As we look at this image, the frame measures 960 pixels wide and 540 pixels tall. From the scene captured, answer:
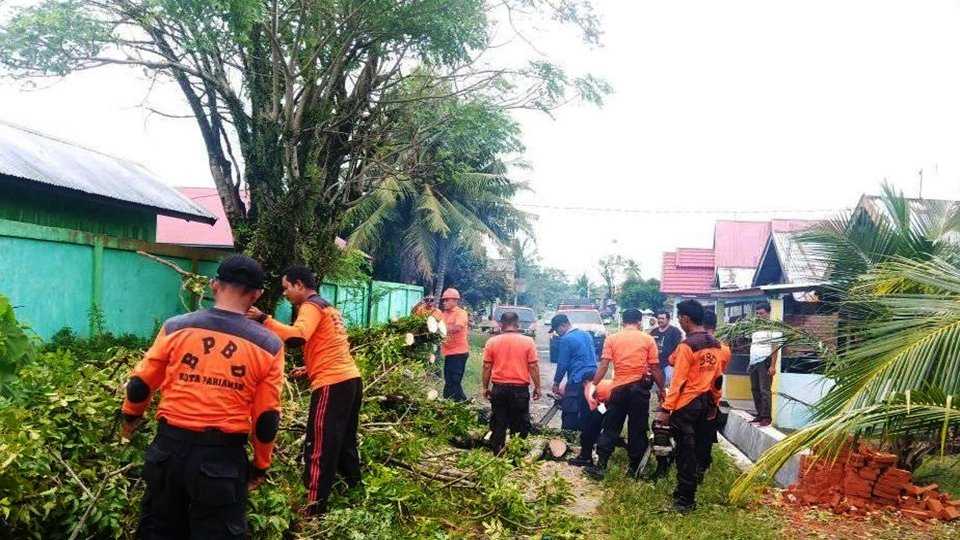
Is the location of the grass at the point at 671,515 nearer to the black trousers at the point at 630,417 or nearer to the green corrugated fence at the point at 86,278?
the black trousers at the point at 630,417

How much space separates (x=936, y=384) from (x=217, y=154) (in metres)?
9.26

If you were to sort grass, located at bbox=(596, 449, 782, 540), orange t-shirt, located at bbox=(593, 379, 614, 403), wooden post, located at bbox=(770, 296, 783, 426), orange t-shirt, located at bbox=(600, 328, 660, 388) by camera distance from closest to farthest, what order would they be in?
grass, located at bbox=(596, 449, 782, 540) → orange t-shirt, located at bbox=(600, 328, 660, 388) → orange t-shirt, located at bbox=(593, 379, 614, 403) → wooden post, located at bbox=(770, 296, 783, 426)

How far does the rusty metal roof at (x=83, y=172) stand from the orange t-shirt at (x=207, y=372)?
5.01m

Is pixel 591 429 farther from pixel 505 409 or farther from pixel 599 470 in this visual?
pixel 505 409

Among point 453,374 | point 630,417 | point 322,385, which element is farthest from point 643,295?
point 322,385

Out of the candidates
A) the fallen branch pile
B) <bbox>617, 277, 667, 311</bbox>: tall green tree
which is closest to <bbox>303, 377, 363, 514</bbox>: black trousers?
the fallen branch pile

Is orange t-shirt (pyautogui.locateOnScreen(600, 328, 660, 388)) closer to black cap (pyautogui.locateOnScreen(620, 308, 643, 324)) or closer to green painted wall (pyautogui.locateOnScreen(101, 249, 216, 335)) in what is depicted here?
black cap (pyautogui.locateOnScreen(620, 308, 643, 324))

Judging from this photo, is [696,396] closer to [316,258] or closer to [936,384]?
[936,384]

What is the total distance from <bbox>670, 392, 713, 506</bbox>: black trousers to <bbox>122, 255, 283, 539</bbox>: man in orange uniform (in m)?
3.96

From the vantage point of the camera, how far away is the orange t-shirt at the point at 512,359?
758 cm

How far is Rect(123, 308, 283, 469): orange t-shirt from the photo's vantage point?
3281 mm

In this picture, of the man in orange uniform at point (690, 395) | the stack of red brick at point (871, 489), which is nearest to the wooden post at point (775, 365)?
the stack of red brick at point (871, 489)

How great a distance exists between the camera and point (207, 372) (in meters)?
3.29

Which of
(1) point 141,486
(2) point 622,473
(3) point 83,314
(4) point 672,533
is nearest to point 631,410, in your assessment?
(2) point 622,473
